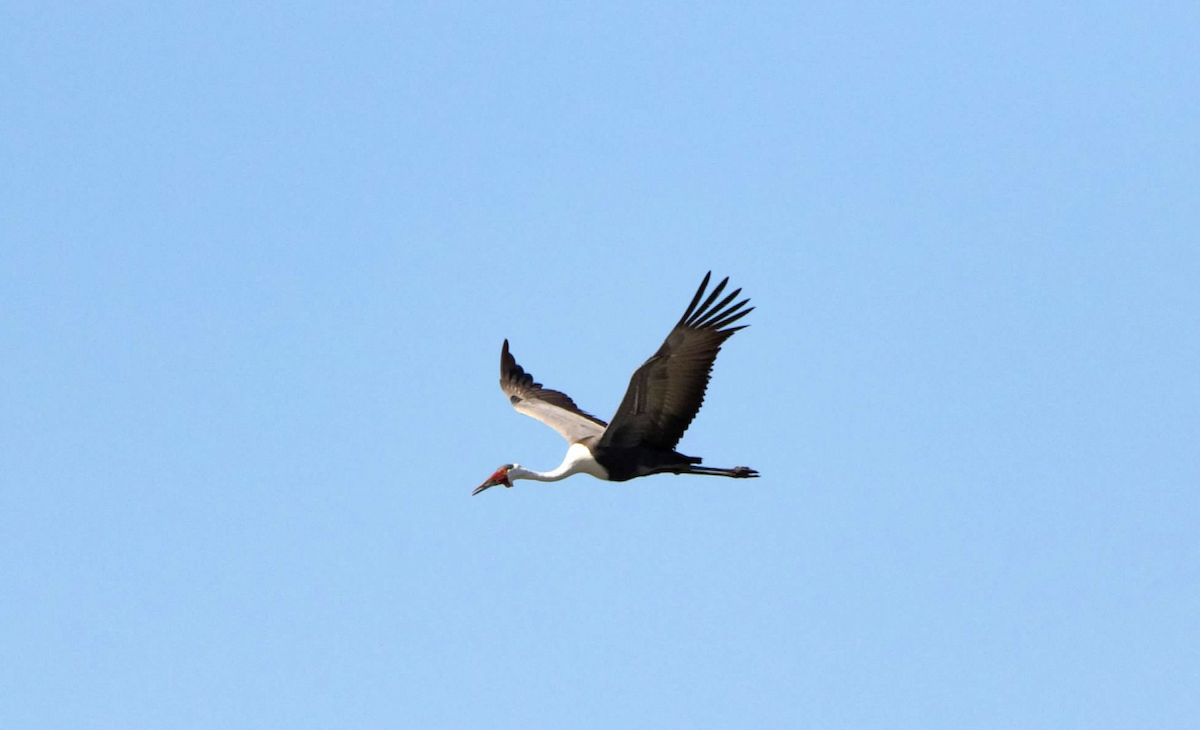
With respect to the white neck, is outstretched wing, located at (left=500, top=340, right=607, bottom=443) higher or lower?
higher

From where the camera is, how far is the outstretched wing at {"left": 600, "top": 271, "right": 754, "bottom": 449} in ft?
80.6

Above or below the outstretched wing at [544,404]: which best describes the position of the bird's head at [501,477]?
below

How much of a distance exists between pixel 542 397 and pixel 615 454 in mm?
4950

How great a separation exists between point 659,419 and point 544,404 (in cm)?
514

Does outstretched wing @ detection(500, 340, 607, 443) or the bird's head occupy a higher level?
outstretched wing @ detection(500, 340, 607, 443)

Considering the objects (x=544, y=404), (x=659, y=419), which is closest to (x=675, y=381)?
(x=659, y=419)

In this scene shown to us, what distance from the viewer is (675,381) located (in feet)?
82.6

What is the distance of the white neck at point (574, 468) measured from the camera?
26703mm

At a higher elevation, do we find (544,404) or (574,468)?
(544,404)

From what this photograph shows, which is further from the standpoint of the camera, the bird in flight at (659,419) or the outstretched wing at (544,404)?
the outstretched wing at (544,404)

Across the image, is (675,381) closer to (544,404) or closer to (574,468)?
(574,468)

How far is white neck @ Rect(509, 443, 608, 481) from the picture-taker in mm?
26703

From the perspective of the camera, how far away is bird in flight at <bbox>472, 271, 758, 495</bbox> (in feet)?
80.7

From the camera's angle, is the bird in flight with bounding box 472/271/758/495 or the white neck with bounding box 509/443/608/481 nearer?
the bird in flight with bounding box 472/271/758/495
